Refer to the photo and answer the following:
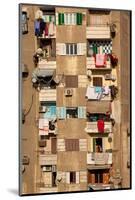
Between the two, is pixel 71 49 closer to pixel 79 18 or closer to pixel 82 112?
pixel 79 18

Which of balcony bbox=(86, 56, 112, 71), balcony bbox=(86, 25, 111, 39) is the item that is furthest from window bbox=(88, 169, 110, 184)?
balcony bbox=(86, 25, 111, 39)

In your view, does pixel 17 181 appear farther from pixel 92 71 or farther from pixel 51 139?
pixel 92 71

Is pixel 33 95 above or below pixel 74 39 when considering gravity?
below

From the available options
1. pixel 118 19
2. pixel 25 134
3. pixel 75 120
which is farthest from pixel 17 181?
pixel 118 19

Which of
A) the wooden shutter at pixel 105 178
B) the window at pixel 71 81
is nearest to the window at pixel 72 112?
the window at pixel 71 81

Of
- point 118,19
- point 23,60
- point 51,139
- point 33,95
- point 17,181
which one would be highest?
point 118,19

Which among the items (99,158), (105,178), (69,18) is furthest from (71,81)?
(105,178)
